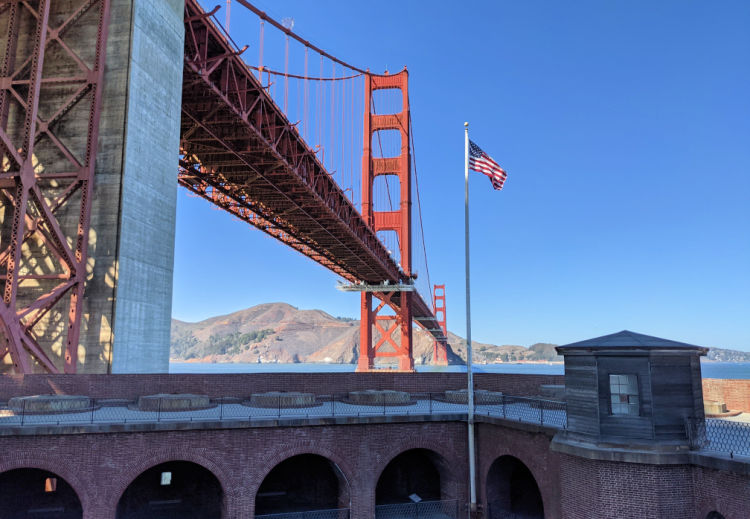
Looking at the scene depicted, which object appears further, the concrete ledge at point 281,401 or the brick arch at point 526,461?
the concrete ledge at point 281,401

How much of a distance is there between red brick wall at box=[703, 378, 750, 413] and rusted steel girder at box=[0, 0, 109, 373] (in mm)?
21476

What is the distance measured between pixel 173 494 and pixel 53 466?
4001 millimetres

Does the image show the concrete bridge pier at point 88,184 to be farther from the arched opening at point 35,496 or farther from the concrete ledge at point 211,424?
the concrete ledge at point 211,424

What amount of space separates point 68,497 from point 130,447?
337cm

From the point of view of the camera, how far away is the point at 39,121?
19.3 m

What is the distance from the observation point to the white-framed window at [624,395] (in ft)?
35.9

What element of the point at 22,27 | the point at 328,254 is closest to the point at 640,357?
the point at 22,27

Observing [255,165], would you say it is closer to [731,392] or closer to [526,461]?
[526,461]

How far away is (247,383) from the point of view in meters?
19.2

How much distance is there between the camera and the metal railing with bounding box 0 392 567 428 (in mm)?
14109

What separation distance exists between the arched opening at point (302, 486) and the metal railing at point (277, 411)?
1833mm

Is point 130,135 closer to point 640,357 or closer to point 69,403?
point 69,403

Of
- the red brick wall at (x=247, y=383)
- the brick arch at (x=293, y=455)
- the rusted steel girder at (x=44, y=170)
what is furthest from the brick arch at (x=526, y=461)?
the rusted steel girder at (x=44, y=170)

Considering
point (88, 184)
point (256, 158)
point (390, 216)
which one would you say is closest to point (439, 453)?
point (88, 184)
